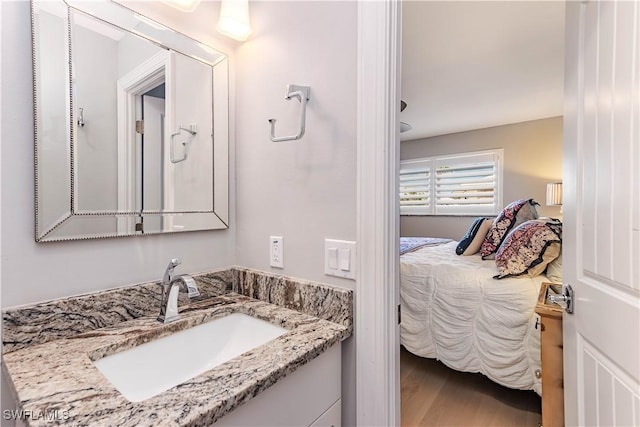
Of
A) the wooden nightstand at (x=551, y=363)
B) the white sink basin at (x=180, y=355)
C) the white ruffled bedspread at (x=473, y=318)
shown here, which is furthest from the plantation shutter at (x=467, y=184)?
the white sink basin at (x=180, y=355)

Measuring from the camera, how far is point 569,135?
3.21ft

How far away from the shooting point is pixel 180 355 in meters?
0.87

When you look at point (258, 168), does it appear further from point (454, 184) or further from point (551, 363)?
point (454, 184)

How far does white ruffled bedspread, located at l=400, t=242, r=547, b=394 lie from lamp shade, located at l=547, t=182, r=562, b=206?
1.94 meters

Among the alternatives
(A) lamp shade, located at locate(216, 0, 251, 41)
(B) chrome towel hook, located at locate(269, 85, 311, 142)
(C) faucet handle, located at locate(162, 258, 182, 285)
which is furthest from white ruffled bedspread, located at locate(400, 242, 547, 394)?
(A) lamp shade, located at locate(216, 0, 251, 41)

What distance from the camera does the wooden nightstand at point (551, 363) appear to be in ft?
4.19

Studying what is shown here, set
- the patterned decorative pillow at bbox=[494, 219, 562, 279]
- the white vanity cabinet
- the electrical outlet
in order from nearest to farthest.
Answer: the white vanity cabinet < the electrical outlet < the patterned decorative pillow at bbox=[494, 219, 562, 279]

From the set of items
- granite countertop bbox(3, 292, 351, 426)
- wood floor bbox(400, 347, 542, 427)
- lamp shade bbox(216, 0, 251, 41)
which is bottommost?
wood floor bbox(400, 347, 542, 427)

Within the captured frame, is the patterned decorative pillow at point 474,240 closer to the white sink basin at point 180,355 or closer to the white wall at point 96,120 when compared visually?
the white sink basin at point 180,355

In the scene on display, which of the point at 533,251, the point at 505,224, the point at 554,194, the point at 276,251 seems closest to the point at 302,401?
the point at 276,251

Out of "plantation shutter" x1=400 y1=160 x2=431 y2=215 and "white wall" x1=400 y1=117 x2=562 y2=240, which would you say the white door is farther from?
"plantation shutter" x1=400 y1=160 x2=431 y2=215

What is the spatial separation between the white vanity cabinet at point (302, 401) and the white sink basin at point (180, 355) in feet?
0.56

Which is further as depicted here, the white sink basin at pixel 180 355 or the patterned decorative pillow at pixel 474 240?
the patterned decorative pillow at pixel 474 240

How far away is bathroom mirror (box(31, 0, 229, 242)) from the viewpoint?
79 cm
